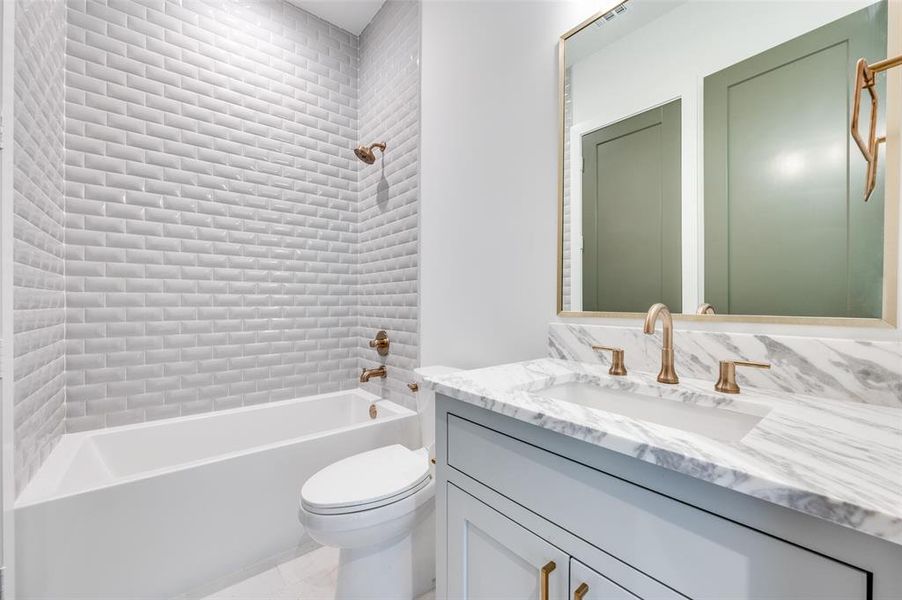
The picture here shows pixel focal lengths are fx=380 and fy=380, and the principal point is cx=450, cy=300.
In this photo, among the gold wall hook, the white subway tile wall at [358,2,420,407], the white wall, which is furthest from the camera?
the white subway tile wall at [358,2,420,407]

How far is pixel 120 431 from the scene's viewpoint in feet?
5.84

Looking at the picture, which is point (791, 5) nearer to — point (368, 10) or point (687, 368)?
point (687, 368)

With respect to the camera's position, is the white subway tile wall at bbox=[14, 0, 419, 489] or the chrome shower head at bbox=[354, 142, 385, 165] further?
the chrome shower head at bbox=[354, 142, 385, 165]

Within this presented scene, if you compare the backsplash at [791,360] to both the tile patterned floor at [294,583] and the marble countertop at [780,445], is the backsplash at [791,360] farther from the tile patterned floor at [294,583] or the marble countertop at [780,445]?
the tile patterned floor at [294,583]

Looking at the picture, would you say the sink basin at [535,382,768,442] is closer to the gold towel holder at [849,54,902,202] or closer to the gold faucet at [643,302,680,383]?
the gold faucet at [643,302,680,383]

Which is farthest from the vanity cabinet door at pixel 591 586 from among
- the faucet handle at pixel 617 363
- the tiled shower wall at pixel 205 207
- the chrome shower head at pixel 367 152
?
the chrome shower head at pixel 367 152

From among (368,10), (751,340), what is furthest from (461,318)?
(368,10)

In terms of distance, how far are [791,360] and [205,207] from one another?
251 centimetres

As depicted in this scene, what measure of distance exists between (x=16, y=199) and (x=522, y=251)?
67.0 inches

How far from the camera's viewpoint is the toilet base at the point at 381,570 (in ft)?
4.26

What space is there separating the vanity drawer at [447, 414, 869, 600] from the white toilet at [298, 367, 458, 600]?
0.55 meters

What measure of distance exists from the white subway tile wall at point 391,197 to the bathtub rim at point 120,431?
0.15m

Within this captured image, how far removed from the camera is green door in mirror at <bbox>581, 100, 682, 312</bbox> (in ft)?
3.62

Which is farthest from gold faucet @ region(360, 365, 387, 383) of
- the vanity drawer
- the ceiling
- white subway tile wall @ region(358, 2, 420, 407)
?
the ceiling
